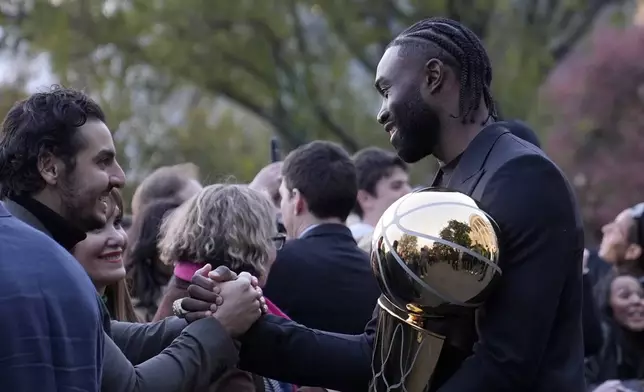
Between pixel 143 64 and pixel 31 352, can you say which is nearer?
pixel 31 352

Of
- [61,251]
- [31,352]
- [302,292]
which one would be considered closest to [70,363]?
[31,352]

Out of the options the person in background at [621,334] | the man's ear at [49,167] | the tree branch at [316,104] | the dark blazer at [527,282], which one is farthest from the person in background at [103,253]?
the tree branch at [316,104]

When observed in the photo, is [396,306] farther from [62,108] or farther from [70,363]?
[62,108]

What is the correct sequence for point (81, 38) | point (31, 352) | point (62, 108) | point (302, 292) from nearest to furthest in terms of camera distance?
point (31, 352) → point (62, 108) → point (302, 292) → point (81, 38)

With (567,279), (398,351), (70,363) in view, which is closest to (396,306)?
(398,351)

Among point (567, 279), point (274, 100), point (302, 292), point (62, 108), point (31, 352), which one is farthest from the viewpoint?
point (274, 100)

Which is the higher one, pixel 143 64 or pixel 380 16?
pixel 380 16

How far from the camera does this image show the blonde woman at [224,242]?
4.04m

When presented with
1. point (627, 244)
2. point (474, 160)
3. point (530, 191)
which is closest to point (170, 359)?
point (474, 160)

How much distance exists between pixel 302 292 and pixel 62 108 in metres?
2.02

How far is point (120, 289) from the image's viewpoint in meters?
4.73

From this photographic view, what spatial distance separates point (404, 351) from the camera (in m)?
3.03

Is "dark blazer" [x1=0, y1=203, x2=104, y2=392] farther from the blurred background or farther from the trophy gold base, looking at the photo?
the blurred background

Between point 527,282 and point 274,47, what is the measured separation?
1652 centimetres
